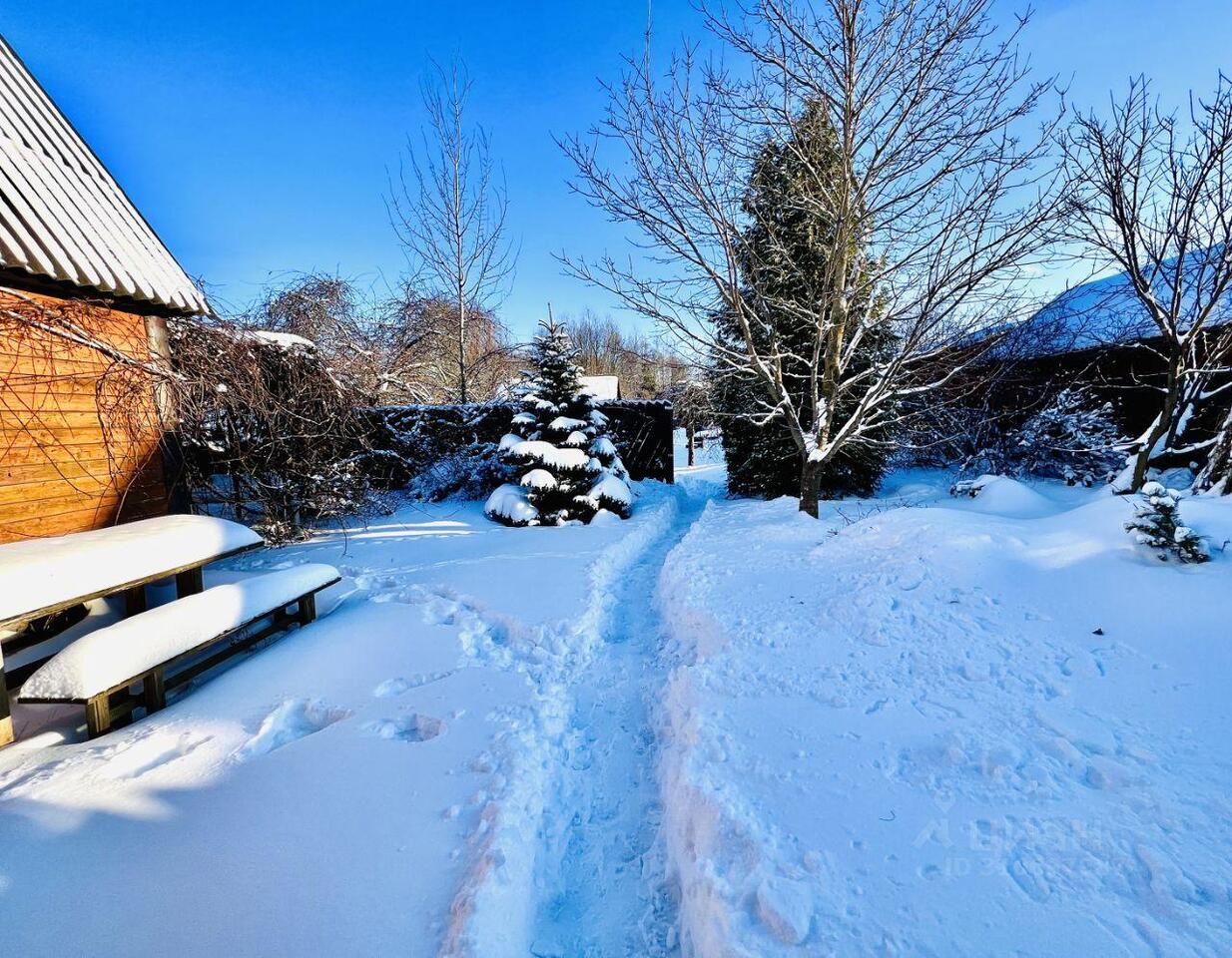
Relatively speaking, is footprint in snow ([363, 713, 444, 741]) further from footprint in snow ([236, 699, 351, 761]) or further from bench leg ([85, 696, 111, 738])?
bench leg ([85, 696, 111, 738])

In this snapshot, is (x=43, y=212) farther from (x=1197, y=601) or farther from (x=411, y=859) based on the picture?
(x=1197, y=601)

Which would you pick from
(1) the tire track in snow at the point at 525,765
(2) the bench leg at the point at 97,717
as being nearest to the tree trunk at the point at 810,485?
(1) the tire track in snow at the point at 525,765

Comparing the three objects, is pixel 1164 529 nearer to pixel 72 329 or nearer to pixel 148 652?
pixel 148 652

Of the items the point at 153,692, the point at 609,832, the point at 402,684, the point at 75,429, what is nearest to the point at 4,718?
the point at 153,692

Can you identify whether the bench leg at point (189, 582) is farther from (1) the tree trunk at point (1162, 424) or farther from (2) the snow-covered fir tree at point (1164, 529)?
(1) the tree trunk at point (1162, 424)

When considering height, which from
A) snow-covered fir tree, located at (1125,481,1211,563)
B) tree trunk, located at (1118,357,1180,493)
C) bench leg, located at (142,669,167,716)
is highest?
tree trunk, located at (1118,357,1180,493)

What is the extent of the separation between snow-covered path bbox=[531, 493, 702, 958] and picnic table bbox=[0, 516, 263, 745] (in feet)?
9.86

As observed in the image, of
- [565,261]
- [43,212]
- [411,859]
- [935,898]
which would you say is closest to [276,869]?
[411,859]

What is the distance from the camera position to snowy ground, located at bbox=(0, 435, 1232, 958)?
165cm

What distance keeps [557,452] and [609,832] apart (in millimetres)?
6310

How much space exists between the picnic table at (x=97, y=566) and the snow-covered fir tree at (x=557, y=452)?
4.22 m

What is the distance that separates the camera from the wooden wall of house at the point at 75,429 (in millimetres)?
3867

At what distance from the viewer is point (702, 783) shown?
2.29 m

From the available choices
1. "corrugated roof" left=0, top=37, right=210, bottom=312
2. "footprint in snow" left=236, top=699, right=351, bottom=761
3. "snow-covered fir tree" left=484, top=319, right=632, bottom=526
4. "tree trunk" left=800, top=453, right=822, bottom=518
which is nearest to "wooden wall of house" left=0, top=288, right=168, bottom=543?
"corrugated roof" left=0, top=37, right=210, bottom=312
